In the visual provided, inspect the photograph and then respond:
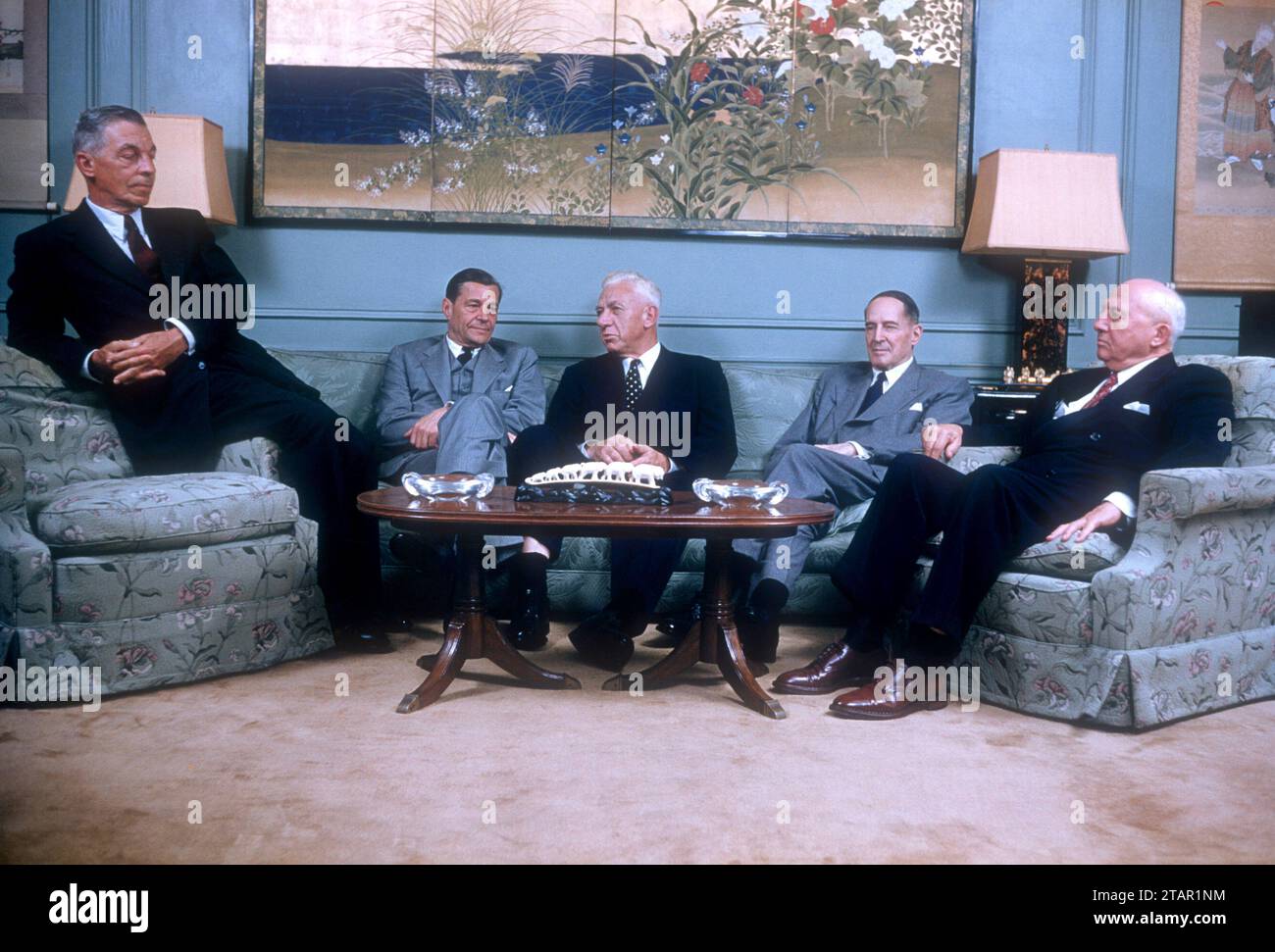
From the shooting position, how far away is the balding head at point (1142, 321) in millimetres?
2943

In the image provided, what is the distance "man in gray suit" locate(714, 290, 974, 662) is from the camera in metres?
3.24

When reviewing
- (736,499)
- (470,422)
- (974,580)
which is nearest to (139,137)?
(470,422)

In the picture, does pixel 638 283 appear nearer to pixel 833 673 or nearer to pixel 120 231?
pixel 833 673

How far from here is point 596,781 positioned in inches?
83.8

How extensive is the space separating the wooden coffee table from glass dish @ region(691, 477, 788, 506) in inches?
1.3

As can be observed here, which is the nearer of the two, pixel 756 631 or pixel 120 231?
pixel 756 631

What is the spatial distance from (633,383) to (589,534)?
120cm

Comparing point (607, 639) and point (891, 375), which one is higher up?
point (891, 375)

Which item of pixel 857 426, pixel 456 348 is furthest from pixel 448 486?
pixel 857 426

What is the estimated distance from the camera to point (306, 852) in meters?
1.76

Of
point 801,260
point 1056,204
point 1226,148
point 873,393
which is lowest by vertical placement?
point 873,393

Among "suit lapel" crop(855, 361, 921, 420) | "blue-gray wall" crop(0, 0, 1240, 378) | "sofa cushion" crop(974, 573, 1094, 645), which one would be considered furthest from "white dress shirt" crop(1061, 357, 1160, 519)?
"blue-gray wall" crop(0, 0, 1240, 378)

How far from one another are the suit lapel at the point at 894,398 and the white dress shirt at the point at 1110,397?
2.09 feet

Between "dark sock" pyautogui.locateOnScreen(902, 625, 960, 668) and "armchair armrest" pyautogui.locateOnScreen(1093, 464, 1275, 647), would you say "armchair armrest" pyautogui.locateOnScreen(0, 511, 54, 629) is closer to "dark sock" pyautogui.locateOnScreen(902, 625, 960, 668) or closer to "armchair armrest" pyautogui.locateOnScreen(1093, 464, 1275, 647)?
"dark sock" pyautogui.locateOnScreen(902, 625, 960, 668)
